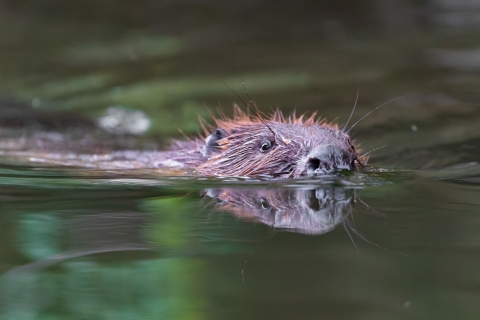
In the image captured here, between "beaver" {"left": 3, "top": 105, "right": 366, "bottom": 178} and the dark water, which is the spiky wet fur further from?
the dark water

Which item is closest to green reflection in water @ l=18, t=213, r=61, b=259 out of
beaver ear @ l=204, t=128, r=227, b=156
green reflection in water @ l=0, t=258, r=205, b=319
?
green reflection in water @ l=0, t=258, r=205, b=319

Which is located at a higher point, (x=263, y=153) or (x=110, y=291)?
(x=263, y=153)

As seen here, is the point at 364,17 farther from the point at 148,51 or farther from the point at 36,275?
the point at 36,275

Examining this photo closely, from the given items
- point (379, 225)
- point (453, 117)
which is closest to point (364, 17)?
point (453, 117)

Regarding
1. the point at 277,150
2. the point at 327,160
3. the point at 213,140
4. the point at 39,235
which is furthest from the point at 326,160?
the point at 39,235

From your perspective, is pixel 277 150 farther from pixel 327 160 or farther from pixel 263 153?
pixel 327 160
